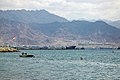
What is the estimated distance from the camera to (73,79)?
2367 inches

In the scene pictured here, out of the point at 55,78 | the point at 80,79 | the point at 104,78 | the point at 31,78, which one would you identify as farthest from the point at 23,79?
the point at 104,78

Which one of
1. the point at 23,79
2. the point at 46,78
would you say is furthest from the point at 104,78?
the point at 23,79

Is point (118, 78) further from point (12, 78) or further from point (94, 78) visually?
point (12, 78)

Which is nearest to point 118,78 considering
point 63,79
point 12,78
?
point 63,79

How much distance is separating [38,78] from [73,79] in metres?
7.10

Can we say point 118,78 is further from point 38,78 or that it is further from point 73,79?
point 38,78

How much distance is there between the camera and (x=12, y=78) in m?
59.9

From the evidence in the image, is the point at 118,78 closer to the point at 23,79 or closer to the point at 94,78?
the point at 94,78

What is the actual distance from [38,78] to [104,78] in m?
13.7

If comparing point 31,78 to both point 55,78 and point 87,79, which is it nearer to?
point 55,78

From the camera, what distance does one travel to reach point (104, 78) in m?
62.1

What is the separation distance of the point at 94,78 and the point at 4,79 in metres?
18.3

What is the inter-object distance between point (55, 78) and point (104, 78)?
10.2m

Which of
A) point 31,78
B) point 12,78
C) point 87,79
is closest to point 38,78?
point 31,78
